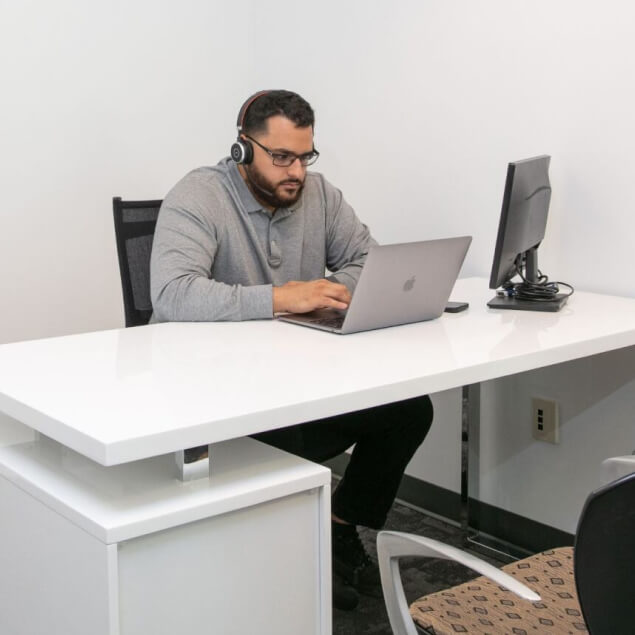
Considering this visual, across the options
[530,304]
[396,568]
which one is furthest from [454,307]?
[396,568]

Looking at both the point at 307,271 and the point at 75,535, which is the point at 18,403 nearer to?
the point at 75,535

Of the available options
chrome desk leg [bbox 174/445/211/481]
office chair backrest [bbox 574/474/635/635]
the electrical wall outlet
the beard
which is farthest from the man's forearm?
office chair backrest [bbox 574/474/635/635]

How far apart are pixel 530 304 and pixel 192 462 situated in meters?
1.14

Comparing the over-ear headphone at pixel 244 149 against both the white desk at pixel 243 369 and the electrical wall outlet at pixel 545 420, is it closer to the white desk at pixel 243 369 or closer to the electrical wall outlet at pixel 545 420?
the white desk at pixel 243 369

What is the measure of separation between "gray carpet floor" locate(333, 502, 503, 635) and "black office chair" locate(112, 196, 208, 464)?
0.94 meters

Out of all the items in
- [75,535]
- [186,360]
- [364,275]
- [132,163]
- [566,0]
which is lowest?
[75,535]

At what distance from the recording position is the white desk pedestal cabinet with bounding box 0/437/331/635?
3.96ft

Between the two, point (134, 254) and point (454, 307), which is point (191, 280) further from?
point (454, 307)

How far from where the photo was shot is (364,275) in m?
1.75

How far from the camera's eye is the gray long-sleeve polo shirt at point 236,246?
2.03 metres

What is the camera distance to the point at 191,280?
2.06 metres

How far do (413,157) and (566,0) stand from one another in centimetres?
69

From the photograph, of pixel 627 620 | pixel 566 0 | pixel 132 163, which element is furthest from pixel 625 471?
pixel 132 163

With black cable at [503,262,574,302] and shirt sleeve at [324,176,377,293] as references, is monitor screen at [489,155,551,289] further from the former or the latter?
shirt sleeve at [324,176,377,293]
